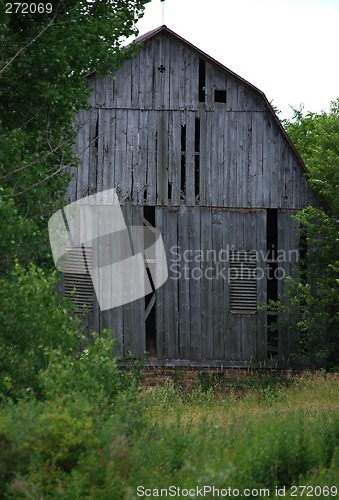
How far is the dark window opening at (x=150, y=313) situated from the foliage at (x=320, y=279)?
308 centimetres

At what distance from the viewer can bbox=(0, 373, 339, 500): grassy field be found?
307 inches

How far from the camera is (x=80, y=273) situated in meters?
19.8

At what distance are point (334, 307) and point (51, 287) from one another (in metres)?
10.1

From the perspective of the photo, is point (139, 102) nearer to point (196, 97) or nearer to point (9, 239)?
point (196, 97)

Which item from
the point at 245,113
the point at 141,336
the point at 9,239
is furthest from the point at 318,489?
the point at 245,113

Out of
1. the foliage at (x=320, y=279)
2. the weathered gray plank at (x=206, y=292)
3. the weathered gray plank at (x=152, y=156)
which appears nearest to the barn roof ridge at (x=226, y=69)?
the foliage at (x=320, y=279)

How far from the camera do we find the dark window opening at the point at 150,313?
19734 mm

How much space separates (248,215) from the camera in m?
19.9

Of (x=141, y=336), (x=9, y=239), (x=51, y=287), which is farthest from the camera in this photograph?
(x=141, y=336)

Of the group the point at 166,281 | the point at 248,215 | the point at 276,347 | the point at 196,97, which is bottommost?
the point at 276,347

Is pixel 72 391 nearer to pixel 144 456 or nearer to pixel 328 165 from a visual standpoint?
pixel 144 456

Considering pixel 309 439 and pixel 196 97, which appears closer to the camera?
pixel 309 439

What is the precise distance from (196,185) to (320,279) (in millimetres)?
3463

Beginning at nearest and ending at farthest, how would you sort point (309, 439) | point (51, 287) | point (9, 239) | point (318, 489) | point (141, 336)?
point (318, 489) < point (309, 439) < point (51, 287) < point (9, 239) < point (141, 336)
